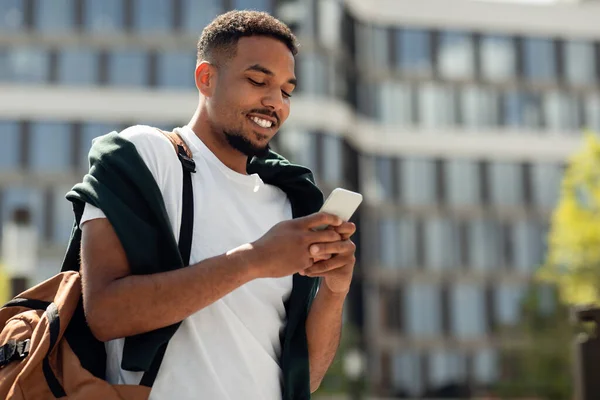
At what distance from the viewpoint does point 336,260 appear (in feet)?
8.31

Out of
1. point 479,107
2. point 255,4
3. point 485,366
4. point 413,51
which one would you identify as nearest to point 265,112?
point 255,4

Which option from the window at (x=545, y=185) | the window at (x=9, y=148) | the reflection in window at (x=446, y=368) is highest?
the window at (x=9, y=148)

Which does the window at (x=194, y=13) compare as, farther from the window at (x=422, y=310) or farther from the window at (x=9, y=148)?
the window at (x=422, y=310)

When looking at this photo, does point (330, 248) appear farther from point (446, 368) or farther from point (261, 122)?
point (446, 368)

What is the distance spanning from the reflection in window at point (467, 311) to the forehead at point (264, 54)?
39.9m

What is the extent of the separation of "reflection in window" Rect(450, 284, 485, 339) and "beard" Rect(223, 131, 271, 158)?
39.9 m

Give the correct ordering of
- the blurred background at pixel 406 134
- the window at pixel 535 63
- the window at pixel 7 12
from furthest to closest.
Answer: the window at pixel 535 63, the window at pixel 7 12, the blurred background at pixel 406 134

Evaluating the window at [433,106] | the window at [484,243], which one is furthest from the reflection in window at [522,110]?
the window at [484,243]

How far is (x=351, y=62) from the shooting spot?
41438mm

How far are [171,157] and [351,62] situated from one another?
3926 cm

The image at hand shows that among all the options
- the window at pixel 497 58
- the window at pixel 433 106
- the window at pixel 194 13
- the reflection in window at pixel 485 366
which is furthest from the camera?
the window at pixel 497 58

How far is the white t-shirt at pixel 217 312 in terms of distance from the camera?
246 cm

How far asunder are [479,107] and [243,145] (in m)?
42.1

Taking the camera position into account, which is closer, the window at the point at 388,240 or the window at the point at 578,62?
the window at the point at 388,240
